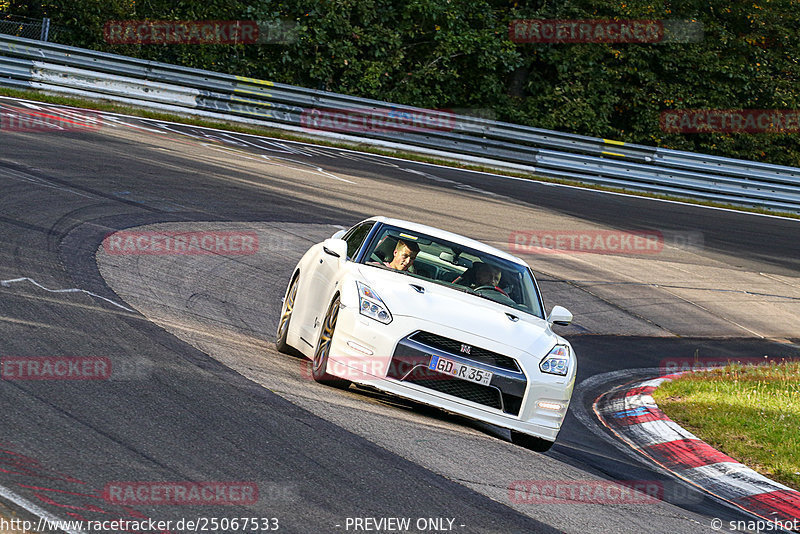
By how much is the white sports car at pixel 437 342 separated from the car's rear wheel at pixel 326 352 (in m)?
0.01

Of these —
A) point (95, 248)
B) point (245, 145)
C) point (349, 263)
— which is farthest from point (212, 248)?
point (245, 145)

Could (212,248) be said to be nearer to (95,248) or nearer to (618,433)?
(95,248)

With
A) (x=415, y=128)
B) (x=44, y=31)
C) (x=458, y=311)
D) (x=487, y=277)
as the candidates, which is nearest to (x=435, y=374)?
(x=458, y=311)

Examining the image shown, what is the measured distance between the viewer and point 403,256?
8.48 metres

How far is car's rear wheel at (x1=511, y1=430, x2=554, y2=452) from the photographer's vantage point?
7.49 meters

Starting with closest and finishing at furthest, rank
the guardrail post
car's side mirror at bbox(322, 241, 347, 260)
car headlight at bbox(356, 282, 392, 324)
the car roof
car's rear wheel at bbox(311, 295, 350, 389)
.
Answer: car headlight at bbox(356, 282, 392, 324)
car's rear wheel at bbox(311, 295, 350, 389)
car's side mirror at bbox(322, 241, 347, 260)
the car roof
the guardrail post

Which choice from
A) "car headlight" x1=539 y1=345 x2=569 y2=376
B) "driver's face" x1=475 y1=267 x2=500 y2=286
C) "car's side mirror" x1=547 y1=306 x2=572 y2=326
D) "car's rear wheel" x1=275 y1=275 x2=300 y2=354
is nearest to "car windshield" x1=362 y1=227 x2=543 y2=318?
"driver's face" x1=475 y1=267 x2=500 y2=286

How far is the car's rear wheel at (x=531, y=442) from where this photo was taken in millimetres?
7488

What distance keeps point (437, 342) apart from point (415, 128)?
19783 mm

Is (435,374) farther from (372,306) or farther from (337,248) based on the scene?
(337,248)

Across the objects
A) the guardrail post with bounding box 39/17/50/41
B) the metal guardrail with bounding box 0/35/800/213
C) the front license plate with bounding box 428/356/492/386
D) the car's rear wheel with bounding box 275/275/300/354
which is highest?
the guardrail post with bounding box 39/17/50/41

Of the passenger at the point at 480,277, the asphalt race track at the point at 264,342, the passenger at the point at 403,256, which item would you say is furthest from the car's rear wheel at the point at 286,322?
the passenger at the point at 480,277

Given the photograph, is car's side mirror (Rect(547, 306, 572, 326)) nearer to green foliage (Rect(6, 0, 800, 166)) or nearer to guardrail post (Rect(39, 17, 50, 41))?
guardrail post (Rect(39, 17, 50, 41))

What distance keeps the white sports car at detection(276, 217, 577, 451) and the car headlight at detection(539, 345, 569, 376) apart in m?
0.01
